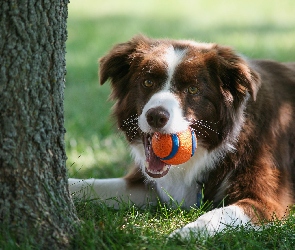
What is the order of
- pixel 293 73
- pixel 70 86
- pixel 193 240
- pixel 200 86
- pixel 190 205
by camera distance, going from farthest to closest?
pixel 70 86 < pixel 293 73 < pixel 190 205 < pixel 200 86 < pixel 193 240

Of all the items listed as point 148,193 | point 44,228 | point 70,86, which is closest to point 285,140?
point 148,193

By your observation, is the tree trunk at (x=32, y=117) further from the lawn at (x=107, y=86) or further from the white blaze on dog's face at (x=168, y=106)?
the white blaze on dog's face at (x=168, y=106)

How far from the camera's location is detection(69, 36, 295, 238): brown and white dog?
448 centimetres

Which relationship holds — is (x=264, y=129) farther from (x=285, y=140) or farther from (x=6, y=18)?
(x=6, y=18)

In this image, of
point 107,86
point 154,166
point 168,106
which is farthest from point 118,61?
point 107,86

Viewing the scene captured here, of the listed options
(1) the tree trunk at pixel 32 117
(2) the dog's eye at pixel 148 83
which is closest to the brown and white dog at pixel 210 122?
(2) the dog's eye at pixel 148 83

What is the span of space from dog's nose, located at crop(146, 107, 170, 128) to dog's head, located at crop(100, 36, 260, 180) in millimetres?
10

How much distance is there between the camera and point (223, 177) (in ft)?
15.7

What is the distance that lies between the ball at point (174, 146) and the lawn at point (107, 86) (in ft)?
1.21

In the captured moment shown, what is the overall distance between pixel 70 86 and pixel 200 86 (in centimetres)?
534

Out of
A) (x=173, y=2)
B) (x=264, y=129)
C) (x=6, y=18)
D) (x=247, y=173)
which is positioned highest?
(x=173, y=2)

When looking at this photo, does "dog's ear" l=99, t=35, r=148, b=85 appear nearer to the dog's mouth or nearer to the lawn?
the lawn

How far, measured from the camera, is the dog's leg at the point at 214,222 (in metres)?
3.88

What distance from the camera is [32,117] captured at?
3.53 metres
